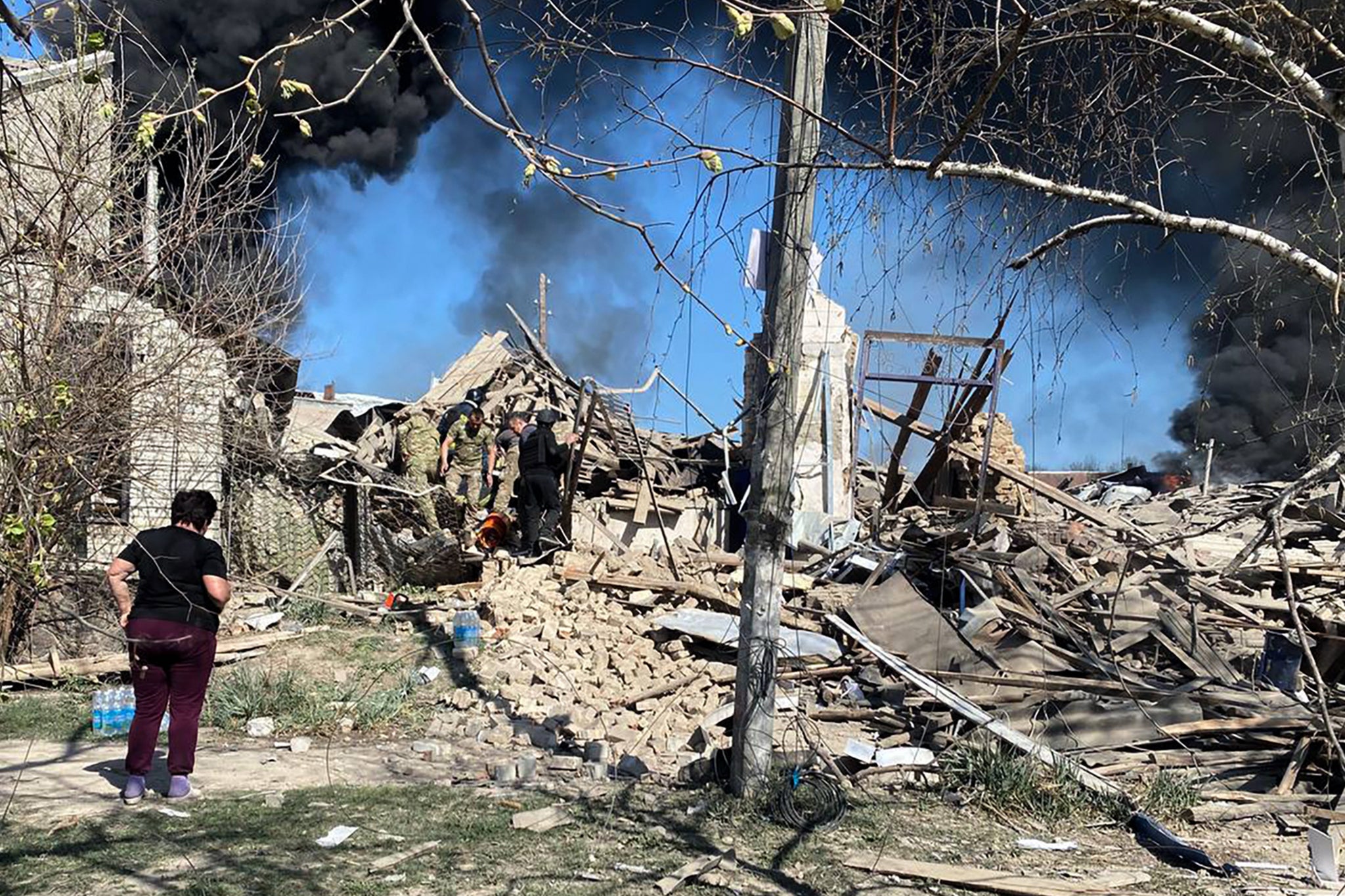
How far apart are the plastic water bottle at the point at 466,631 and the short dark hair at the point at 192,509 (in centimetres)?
425

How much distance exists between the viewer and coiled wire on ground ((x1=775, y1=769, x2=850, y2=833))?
6059 millimetres

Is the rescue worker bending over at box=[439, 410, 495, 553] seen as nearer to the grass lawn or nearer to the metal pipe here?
the metal pipe

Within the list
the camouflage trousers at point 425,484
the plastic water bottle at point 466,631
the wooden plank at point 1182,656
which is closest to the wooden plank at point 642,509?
the camouflage trousers at point 425,484

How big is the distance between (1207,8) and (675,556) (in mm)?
8838

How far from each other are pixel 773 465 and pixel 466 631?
495 cm

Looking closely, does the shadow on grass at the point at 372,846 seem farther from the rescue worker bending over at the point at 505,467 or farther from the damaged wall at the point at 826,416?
the rescue worker bending over at the point at 505,467

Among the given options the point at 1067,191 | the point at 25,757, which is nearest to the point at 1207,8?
the point at 1067,191

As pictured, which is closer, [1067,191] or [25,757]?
[1067,191]

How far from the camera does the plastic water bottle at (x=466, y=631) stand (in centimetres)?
1025

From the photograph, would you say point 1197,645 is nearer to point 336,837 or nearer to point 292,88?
point 336,837

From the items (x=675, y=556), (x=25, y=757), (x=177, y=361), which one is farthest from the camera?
(x=675, y=556)

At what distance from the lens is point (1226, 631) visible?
1000 cm

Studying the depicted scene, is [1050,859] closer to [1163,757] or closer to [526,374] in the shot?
[1163,757]

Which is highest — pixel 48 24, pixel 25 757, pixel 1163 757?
pixel 48 24
